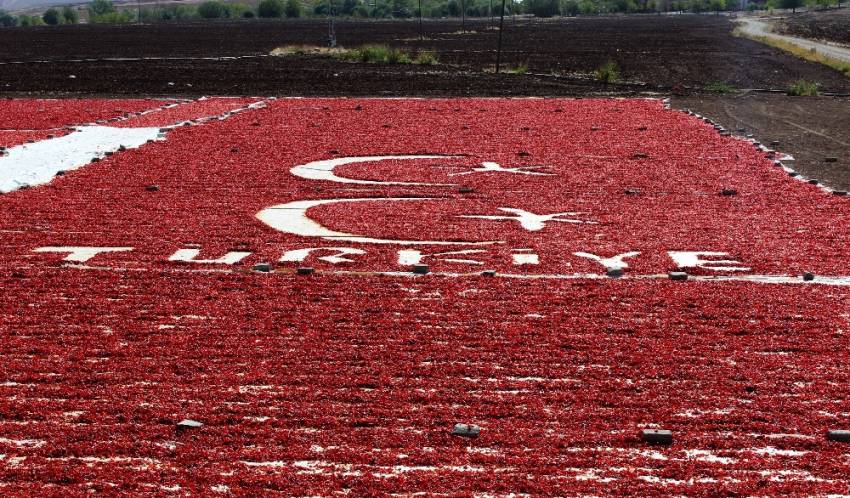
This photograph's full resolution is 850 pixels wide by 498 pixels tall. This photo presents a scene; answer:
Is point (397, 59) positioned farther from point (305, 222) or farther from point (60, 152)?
point (305, 222)

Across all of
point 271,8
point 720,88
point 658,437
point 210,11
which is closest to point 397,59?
point 720,88

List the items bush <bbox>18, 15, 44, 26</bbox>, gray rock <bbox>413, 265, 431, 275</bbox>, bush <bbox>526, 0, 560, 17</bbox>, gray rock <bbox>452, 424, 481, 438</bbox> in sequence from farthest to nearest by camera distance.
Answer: bush <bbox>526, 0, 560, 17</bbox>
bush <bbox>18, 15, 44, 26</bbox>
gray rock <bbox>413, 265, 431, 275</bbox>
gray rock <bbox>452, 424, 481, 438</bbox>

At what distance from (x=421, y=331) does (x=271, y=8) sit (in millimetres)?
174958

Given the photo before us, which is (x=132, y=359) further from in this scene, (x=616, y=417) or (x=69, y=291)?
(x=616, y=417)

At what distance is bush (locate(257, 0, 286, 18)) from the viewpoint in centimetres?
17850

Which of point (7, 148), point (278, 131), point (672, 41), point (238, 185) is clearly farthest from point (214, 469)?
point (672, 41)

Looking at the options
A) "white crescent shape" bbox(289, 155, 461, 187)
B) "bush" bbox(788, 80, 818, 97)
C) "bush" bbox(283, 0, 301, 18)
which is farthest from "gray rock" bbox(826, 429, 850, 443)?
"bush" bbox(283, 0, 301, 18)

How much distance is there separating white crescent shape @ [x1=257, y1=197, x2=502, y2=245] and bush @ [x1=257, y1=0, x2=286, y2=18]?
16694 cm

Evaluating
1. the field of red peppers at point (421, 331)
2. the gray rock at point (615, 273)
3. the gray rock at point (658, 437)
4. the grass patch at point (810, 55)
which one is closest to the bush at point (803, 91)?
the grass patch at point (810, 55)

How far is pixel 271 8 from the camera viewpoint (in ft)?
588

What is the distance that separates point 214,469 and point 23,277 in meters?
5.66

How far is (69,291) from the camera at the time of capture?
11336 millimetres

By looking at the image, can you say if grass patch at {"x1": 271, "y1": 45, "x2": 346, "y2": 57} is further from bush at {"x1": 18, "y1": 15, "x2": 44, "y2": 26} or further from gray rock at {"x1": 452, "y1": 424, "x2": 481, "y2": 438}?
bush at {"x1": 18, "y1": 15, "x2": 44, "y2": 26}

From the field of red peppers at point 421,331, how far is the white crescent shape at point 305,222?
71mm
